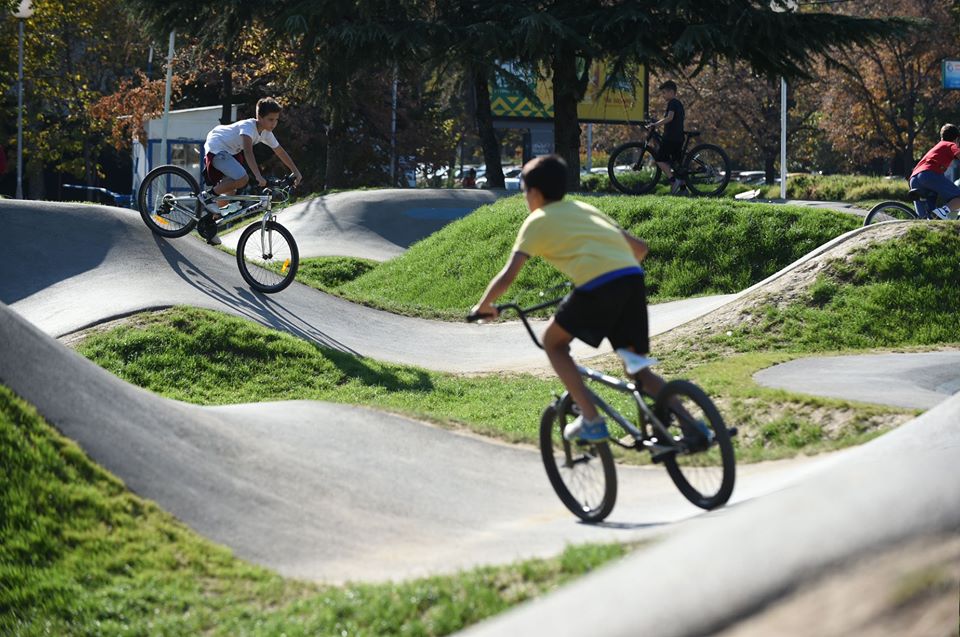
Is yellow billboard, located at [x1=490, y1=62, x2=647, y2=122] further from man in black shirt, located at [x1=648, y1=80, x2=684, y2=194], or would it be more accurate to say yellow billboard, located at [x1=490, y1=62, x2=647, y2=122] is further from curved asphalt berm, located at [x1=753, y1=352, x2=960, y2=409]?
curved asphalt berm, located at [x1=753, y1=352, x2=960, y2=409]

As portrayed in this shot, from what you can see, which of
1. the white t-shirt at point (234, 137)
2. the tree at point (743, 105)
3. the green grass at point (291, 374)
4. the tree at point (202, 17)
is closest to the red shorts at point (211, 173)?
the white t-shirt at point (234, 137)

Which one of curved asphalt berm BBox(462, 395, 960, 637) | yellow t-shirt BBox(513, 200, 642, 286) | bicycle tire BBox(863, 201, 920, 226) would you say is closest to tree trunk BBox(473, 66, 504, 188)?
bicycle tire BBox(863, 201, 920, 226)

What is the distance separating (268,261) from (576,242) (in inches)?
383

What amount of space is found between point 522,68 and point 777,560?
2505cm

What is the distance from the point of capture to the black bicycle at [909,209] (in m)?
15.5

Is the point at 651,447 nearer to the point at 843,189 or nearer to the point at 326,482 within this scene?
the point at 326,482

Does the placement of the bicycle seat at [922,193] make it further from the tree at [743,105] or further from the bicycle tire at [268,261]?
the tree at [743,105]

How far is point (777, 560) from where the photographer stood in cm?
307

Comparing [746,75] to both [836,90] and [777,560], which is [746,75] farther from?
[777,560]

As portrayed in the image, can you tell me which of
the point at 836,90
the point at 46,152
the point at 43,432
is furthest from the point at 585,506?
the point at 836,90

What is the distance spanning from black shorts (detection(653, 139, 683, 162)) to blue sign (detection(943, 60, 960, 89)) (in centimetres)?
2020

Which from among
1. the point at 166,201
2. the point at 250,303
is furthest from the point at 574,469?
the point at 166,201

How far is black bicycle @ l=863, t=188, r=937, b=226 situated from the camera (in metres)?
15.5

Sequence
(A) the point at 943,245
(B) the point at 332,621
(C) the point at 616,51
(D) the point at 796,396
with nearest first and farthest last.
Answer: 1. (B) the point at 332,621
2. (D) the point at 796,396
3. (A) the point at 943,245
4. (C) the point at 616,51
